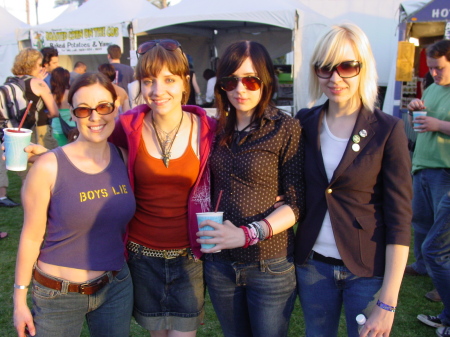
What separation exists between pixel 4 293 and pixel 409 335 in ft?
12.0

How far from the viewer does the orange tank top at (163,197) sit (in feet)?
7.04

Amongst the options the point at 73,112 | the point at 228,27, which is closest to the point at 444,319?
the point at 73,112

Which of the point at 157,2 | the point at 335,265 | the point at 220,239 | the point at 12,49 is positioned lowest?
the point at 335,265

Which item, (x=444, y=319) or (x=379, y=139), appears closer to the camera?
(x=379, y=139)

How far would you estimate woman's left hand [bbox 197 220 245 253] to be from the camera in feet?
5.90

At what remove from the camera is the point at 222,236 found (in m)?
1.80

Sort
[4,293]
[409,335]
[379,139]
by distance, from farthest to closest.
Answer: [4,293] → [409,335] → [379,139]

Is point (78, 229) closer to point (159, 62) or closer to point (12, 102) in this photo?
point (159, 62)

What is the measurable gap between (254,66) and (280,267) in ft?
3.31

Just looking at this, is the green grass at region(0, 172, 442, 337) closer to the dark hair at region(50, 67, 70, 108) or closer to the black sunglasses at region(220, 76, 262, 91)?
the black sunglasses at region(220, 76, 262, 91)

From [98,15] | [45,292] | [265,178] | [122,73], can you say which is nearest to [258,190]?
[265,178]

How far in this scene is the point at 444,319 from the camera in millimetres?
3277

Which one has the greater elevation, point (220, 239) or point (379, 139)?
point (379, 139)

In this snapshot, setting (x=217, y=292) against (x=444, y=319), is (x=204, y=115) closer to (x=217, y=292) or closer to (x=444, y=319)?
(x=217, y=292)
